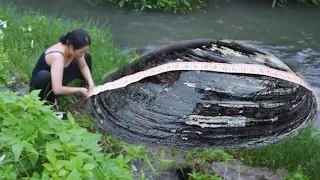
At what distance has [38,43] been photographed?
4.33 m

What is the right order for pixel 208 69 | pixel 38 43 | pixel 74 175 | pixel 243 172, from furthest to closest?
pixel 38 43
pixel 243 172
pixel 208 69
pixel 74 175

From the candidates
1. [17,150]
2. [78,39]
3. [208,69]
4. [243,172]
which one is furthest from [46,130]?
[243,172]

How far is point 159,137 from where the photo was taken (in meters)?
2.66

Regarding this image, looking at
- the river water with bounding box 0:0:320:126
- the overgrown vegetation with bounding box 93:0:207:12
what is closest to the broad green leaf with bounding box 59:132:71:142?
the river water with bounding box 0:0:320:126

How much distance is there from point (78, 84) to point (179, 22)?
3.65 meters

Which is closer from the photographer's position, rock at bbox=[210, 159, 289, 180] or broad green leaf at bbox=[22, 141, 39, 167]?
broad green leaf at bbox=[22, 141, 39, 167]

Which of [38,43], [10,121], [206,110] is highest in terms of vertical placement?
[10,121]

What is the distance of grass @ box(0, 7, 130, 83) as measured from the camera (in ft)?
12.8

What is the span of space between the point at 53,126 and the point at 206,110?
3.99 ft

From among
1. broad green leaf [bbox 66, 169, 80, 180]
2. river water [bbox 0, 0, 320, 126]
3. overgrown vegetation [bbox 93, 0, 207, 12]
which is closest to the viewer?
broad green leaf [bbox 66, 169, 80, 180]

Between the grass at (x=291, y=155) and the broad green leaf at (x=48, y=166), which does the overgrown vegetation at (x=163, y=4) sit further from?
the broad green leaf at (x=48, y=166)

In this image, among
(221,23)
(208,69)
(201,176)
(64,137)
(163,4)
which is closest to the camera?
(64,137)

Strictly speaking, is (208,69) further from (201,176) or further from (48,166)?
(48,166)

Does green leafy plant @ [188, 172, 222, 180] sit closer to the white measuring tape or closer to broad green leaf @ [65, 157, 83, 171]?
the white measuring tape
